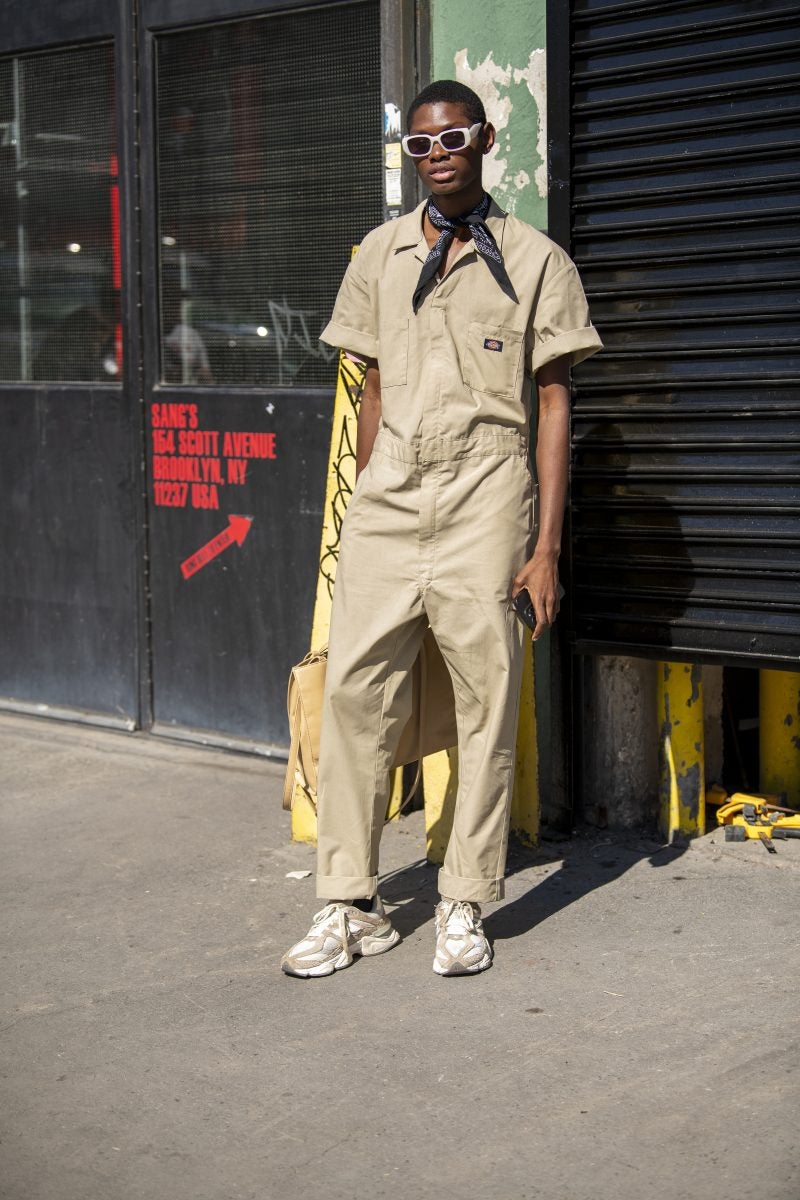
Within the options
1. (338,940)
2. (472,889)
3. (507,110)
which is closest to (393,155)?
(507,110)

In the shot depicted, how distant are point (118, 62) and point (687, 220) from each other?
2682 mm

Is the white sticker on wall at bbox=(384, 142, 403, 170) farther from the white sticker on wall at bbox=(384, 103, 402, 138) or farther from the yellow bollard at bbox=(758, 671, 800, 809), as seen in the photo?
the yellow bollard at bbox=(758, 671, 800, 809)

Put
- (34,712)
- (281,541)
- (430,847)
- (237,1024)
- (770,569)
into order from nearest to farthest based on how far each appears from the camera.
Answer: (237,1024)
(770,569)
(430,847)
(281,541)
(34,712)

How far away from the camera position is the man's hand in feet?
13.3

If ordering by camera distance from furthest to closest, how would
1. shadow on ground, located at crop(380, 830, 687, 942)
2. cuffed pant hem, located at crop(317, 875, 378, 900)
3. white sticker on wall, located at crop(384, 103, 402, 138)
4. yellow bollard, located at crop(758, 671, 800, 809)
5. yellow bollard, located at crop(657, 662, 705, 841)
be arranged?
white sticker on wall, located at crop(384, 103, 402, 138) < yellow bollard, located at crop(758, 671, 800, 809) < yellow bollard, located at crop(657, 662, 705, 841) < shadow on ground, located at crop(380, 830, 687, 942) < cuffed pant hem, located at crop(317, 875, 378, 900)

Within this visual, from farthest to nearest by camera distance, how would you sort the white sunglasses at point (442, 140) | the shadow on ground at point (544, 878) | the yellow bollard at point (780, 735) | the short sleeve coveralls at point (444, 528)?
the yellow bollard at point (780, 735), the shadow on ground at point (544, 878), the short sleeve coveralls at point (444, 528), the white sunglasses at point (442, 140)

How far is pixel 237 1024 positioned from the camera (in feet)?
12.5

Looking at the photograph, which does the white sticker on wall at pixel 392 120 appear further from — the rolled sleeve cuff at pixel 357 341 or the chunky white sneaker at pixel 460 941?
the chunky white sneaker at pixel 460 941

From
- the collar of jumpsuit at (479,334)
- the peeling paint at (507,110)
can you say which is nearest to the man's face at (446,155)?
the collar of jumpsuit at (479,334)

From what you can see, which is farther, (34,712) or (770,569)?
(34,712)

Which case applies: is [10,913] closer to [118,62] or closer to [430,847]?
[430,847]

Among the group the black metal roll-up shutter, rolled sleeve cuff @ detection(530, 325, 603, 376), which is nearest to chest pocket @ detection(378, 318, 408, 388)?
rolled sleeve cuff @ detection(530, 325, 603, 376)

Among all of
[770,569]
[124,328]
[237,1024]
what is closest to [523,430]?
[770,569]

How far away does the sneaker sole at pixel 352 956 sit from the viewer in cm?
405
